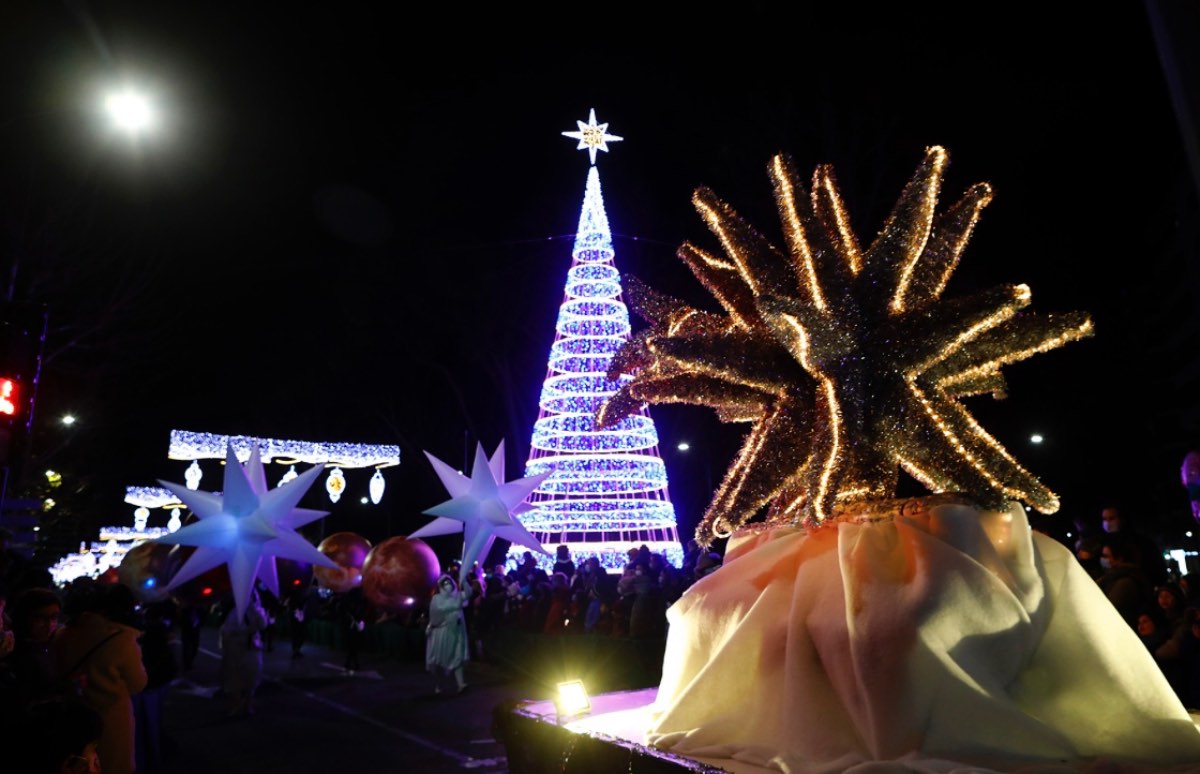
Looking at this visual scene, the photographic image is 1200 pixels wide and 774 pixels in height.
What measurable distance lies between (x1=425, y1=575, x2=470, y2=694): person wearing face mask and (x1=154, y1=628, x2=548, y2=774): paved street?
37cm

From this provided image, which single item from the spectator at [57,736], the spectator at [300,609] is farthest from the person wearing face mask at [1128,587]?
the spectator at [300,609]

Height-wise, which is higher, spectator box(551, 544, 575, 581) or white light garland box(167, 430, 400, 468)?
white light garland box(167, 430, 400, 468)

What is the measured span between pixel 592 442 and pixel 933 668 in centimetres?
1318

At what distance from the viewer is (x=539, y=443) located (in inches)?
625

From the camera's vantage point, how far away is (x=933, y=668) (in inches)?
87.0

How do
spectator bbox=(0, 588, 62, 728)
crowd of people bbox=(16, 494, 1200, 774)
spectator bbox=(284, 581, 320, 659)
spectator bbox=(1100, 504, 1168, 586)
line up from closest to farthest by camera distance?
crowd of people bbox=(16, 494, 1200, 774), spectator bbox=(0, 588, 62, 728), spectator bbox=(1100, 504, 1168, 586), spectator bbox=(284, 581, 320, 659)

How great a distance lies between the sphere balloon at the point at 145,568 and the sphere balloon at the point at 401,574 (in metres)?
3.55

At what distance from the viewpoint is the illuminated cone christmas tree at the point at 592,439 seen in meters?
15.3

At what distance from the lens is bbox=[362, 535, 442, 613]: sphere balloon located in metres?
14.1

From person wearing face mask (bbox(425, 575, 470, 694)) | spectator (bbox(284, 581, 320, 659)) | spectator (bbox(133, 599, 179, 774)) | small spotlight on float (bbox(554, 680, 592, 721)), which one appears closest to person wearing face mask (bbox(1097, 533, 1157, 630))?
small spotlight on float (bbox(554, 680, 592, 721))

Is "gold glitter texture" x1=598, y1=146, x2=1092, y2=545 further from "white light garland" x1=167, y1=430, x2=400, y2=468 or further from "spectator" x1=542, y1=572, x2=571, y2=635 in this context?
"white light garland" x1=167, y1=430, x2=400, y2=468

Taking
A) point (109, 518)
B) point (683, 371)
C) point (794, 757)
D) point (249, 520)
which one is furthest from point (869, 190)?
point (109, 518)

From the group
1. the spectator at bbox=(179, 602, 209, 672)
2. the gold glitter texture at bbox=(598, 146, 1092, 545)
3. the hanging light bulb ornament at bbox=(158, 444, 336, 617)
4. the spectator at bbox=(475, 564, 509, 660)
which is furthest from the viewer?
the spectator at bbox=(179, 602, 209, 672)

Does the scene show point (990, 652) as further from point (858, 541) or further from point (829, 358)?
point (829, 358)
